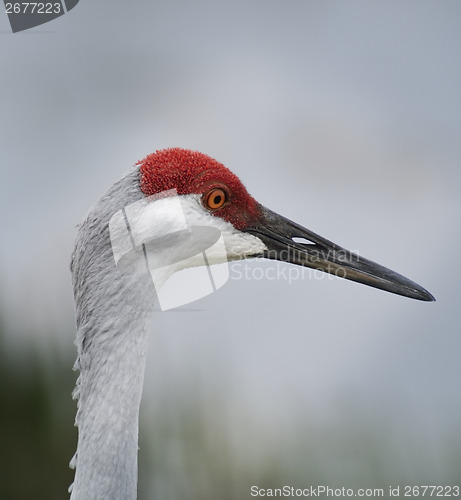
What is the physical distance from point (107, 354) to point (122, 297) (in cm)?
15

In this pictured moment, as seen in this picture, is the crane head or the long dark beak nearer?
the crane head

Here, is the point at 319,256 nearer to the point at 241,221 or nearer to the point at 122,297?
the point at 241,221

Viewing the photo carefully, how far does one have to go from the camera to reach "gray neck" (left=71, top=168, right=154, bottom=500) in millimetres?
1422

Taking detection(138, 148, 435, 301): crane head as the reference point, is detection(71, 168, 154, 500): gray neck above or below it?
below

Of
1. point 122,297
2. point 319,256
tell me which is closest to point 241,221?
point 319,256

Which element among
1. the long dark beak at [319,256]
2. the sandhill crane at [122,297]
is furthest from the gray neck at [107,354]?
the long dark beak at [319,256]

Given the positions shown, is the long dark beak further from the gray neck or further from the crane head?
the gray neck

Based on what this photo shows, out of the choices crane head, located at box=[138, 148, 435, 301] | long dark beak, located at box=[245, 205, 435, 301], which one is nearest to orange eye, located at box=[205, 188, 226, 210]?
crane head, located at box=[138, 148, 435, 301]

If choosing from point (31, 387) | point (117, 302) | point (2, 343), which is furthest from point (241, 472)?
point (117, 302)

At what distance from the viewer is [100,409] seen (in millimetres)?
1435

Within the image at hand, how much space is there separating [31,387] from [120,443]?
139 centimetres

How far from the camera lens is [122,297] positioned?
4.88ft

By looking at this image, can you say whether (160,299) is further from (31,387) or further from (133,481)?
(31,387)

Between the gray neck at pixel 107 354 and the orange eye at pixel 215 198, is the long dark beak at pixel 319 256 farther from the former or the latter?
the gray neck at pixel 107 354
